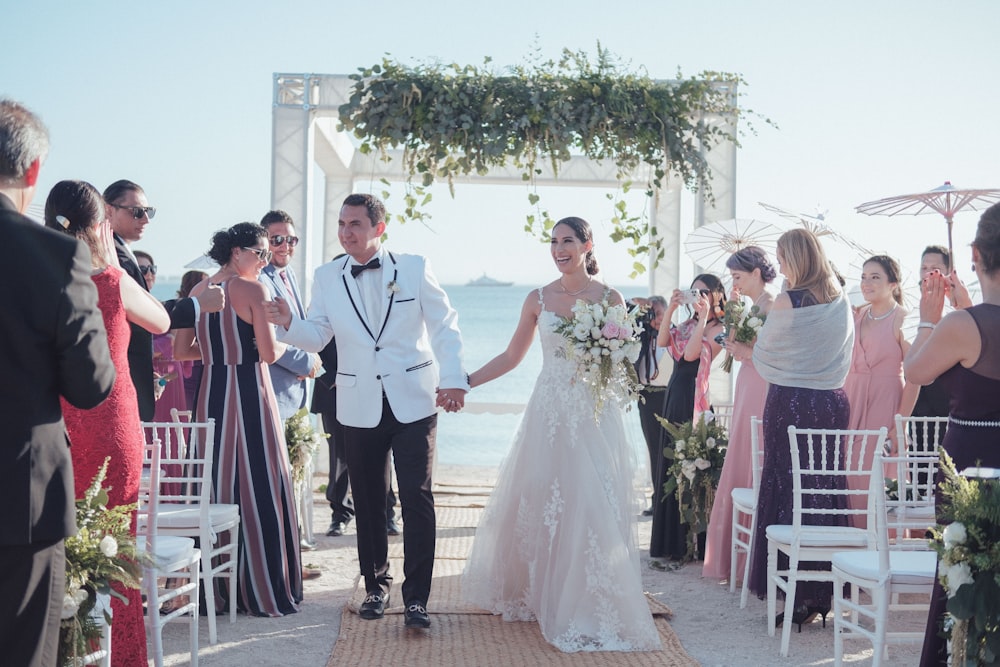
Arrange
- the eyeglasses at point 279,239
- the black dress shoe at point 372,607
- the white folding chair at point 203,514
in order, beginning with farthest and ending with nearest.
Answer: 1. the eyeglasses at point 279,239
2. the black dress shoe at point 372,607
3. the white folding chair at point 203,514

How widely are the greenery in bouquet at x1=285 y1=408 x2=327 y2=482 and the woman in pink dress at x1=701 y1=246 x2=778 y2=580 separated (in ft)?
8.97

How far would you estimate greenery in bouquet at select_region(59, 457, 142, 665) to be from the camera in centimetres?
283

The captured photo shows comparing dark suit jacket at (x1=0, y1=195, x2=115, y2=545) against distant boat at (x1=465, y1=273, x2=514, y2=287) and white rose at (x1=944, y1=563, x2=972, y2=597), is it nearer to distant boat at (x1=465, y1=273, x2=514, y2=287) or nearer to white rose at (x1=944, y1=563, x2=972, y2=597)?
white rose at (x1=944, y1=563, x2=972, y2=597)

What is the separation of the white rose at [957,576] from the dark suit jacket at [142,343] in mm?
3147

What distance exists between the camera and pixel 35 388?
7.90 ft

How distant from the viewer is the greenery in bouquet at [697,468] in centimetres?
701

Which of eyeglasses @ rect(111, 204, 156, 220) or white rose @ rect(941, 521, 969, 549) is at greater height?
eyeglasses @ rect(111, 204, 156, 220)

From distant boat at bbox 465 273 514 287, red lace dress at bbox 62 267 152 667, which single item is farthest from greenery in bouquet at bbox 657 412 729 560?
distant boat at bbox 465 273 514 287

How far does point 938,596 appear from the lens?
11.6ft

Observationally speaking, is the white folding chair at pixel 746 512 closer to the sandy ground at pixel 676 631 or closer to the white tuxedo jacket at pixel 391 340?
the sandy ground at pixel 676 631

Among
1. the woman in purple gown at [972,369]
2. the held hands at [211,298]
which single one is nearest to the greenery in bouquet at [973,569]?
the woman in purple gown at [972,369]

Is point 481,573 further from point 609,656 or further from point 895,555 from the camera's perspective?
point 895,555

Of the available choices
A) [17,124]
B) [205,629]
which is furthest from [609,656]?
[17,124]

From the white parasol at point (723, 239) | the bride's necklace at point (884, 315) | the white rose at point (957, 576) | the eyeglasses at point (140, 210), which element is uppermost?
the white parasol at point (723, 239)
